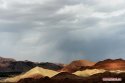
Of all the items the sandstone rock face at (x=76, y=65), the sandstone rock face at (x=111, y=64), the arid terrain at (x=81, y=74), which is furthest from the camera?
the sandstone rock face at (x=76, y=65)

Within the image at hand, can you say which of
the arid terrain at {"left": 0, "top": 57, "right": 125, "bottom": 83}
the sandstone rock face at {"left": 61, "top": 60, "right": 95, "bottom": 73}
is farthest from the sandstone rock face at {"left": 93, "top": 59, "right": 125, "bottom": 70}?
the sandstone rock face at {"left": 61, "top": 60, "right": 95, "bottom": 73}

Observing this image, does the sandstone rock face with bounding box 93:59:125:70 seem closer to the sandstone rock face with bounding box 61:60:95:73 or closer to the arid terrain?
the arid terrain

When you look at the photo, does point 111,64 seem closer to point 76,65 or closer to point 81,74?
point 81,74

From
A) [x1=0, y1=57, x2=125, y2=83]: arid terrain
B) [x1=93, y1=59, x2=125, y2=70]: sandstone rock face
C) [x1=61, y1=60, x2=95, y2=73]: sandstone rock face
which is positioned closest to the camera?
[x1=0, y1=57, x2=125, y2=83]: arid terrain

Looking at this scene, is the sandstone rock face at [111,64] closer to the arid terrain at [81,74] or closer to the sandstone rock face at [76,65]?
the arid terrain at [81,74]

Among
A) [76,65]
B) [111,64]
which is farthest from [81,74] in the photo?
[76,65]

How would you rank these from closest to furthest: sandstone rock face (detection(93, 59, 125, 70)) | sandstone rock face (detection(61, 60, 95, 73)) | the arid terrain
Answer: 1. the arid terrain
2. sandstone rock face (detection(93, 59, 125, 70))
3. sandstone rock face (detection(61, 60, 95, 73))

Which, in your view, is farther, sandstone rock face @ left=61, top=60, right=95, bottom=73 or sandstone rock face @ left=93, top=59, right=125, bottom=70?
sandstone rock face @ left=61, top=60, right=95, bottom=73

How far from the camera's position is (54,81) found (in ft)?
251

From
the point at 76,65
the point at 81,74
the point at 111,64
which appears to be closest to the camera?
the point at 81,74

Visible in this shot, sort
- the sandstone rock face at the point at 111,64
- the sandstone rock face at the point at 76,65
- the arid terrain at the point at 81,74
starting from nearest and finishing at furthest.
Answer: the arid terrain at the point at 81,74 → the sandstone rock face at the point at 111,64 → the sandstone rock face at the point at 76,65

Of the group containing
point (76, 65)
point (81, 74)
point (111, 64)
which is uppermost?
point (76, 65)

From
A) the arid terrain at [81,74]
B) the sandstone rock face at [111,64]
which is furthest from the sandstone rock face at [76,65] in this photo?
the sandstone rock face at [111,64]

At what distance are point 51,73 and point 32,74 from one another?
23.6 feet
